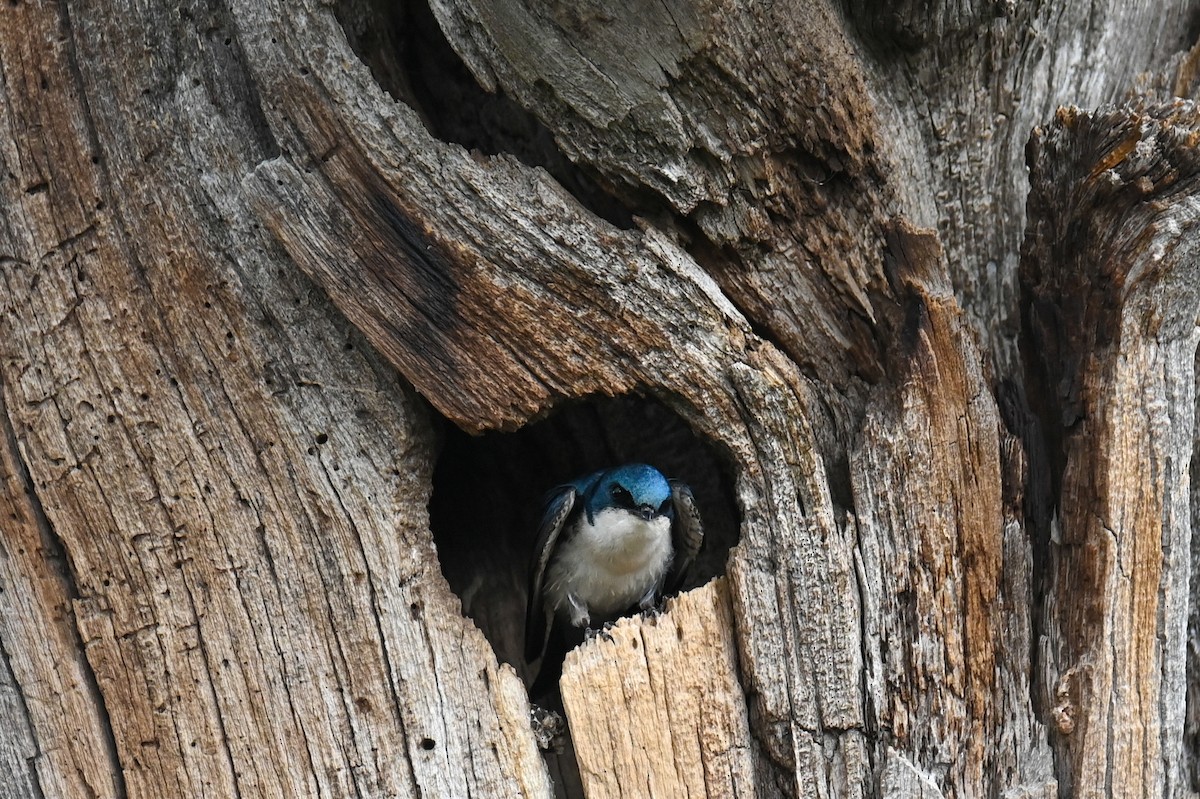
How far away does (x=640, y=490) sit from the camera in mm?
4082

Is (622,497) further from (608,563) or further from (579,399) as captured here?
(579,399)

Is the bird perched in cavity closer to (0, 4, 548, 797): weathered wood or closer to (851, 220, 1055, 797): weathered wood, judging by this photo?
A: (0, 4, 548, 797): weathered wood

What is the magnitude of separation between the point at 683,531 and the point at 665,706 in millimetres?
1266

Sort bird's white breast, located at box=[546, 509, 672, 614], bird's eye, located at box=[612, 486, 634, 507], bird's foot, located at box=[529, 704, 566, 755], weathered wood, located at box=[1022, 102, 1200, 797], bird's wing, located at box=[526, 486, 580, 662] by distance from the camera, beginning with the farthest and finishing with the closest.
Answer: bird's white breast, located at box=[546, 509, 672, 614] → bird's eye, located at box=[612, 486, 634, 507] → bird's wing, located at box=[526, 486, 580, 662] → bird's foot, located at box=[529, 704, 566, 755] → weathered wood, located at box=[1022, 102, 1200, 797]

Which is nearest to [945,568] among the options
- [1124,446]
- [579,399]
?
[1124,446]

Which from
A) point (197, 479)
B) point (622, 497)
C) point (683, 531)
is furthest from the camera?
point (683, 531)

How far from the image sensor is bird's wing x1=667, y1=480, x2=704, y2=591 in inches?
164

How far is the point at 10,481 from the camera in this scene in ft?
10.4

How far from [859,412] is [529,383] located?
3.32ft

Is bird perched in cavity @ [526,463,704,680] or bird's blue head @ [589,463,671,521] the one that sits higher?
bird's blue head @ [589,463,671,521]

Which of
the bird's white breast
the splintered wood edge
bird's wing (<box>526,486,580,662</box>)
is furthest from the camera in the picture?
the bird's white breast

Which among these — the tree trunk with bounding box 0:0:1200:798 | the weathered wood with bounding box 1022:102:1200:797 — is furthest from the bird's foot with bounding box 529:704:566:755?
the weathered wood with bounding box 1022:102:1200:797

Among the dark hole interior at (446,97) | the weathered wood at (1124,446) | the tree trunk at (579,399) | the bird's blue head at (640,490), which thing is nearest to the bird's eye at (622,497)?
the bird's blue head at (640,490)

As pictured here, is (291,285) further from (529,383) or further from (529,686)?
(529,686)
